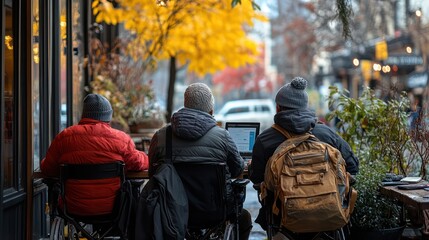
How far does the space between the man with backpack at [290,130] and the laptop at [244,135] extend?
1.14 meters

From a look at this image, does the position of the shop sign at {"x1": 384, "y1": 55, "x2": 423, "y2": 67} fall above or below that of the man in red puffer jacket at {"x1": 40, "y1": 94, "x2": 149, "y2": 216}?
above

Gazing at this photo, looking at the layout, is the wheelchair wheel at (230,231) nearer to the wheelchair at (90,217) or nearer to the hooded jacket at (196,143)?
the hooded jacket at (196,143)

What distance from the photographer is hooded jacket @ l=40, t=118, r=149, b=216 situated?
4891 mm

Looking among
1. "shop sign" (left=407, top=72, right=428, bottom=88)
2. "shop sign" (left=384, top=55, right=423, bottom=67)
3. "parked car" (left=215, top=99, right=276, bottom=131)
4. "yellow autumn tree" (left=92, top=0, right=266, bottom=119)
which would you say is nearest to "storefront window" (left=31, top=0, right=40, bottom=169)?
"yellow autumn tree" (left=92, top=0, right=266, bottom=119)

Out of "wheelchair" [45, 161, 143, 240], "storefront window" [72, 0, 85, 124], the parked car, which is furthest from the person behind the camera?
the parked car

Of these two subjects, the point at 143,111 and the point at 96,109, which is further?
the point at 143,111

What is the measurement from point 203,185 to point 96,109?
43.5 inches

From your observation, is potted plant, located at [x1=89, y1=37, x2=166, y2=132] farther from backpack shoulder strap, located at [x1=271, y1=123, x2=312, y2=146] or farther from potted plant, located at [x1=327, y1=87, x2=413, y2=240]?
backpack shoulder strap, located at [x1=271, y1=123, x2=312, y2=146]

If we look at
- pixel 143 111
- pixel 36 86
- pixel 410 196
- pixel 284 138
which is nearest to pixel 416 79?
pixel 143 111

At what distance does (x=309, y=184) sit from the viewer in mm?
4332

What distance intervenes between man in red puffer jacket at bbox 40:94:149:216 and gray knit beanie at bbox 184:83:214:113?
0.61 meters

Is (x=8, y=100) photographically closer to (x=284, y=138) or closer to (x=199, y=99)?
(x=199, y=99)

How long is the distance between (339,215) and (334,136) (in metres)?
0.71

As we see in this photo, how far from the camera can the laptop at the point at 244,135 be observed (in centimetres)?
598
